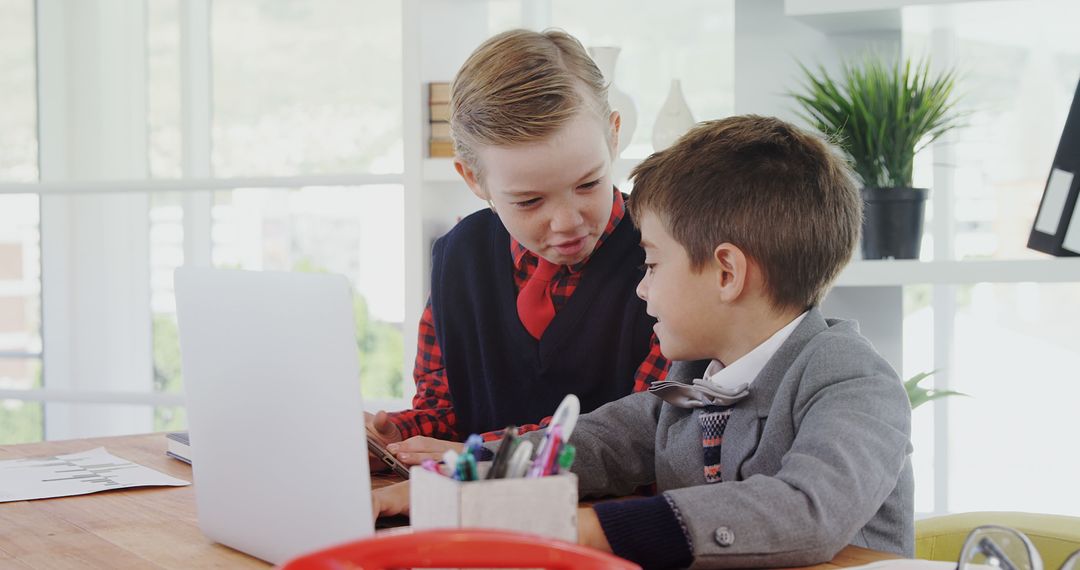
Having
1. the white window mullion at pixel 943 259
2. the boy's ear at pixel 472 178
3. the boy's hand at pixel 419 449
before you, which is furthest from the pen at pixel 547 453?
the white window mullion at pixel 943 259

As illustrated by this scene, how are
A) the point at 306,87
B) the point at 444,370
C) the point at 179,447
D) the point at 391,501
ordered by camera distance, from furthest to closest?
1. the point at 306,87
2. the point at 444,370
3. the point at 179,447
4. the point at 391,501

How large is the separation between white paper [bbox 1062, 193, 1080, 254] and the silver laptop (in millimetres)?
1570

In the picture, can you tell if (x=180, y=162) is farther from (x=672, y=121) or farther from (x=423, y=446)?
(x=423, y=446)

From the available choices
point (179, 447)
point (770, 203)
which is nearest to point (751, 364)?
point (770, 203)

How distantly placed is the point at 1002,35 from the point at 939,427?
0.79 metres

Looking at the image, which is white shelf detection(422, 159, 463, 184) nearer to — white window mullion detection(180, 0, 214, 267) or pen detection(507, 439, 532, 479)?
pen detection(507, 439, 532, 479)

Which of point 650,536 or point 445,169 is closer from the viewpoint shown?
point 650,536

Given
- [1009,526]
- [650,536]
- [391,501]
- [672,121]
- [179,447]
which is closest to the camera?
[650,536]

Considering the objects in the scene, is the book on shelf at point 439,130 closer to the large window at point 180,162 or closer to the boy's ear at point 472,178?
the boy's ear at point 472,178

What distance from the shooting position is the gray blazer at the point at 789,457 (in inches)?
31.4

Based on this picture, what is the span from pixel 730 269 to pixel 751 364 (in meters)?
0.09

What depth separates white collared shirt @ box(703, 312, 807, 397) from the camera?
1041mm

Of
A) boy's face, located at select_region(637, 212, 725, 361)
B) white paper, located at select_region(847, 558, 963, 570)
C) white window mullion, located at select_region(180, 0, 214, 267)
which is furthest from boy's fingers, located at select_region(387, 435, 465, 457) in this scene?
white window mullion, located at select_region(180, 0, 214, 267)

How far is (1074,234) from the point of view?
1.92 m
